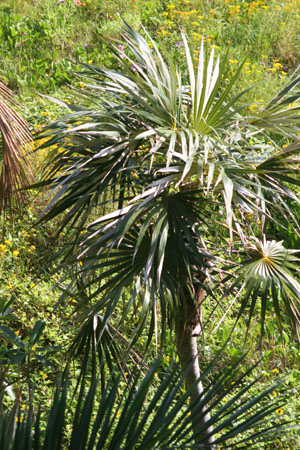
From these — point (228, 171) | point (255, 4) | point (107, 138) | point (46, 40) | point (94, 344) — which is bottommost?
point (94, 344)

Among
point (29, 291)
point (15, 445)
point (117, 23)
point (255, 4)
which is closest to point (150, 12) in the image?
point (117, 23)

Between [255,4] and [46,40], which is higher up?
[255,4]

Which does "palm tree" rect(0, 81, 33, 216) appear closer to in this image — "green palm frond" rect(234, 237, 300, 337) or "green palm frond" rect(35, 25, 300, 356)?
"green palm frond" rect(35, 25, 300, 356)

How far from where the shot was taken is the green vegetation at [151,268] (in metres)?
1.87

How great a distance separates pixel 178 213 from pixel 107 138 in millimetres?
499

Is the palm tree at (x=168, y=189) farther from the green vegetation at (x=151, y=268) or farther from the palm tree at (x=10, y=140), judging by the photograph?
the palm tree at (x=10, y=140)

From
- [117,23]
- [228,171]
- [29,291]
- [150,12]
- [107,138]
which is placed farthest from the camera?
[150,12]

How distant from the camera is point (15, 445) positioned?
4.77ft

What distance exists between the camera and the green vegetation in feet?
6.13

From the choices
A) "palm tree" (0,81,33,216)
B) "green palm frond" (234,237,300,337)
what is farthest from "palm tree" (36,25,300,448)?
"palm tree" (0,81,33,216)

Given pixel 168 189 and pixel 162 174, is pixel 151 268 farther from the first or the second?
pixel 162 174

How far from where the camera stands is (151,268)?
281 centimetres

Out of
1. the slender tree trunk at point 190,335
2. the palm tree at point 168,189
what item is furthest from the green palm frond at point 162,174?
the slender tree trunk at point 190,335

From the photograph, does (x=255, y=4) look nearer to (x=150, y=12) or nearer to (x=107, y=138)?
(x=150, y=12)
